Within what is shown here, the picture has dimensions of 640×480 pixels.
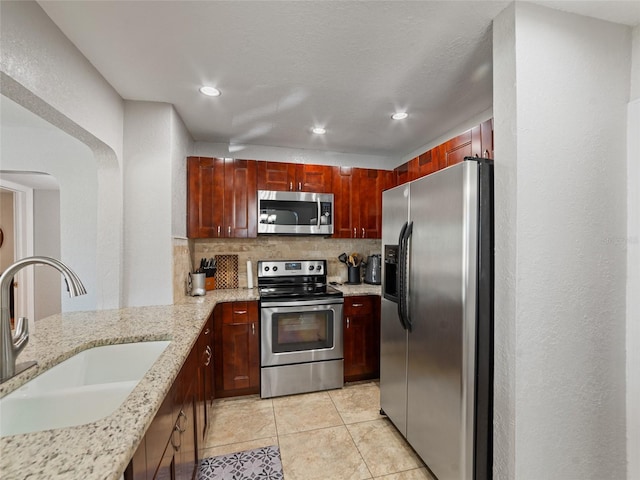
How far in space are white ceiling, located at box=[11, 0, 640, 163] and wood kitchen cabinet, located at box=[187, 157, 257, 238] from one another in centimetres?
42

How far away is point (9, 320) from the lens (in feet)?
3.41

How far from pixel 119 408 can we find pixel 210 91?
6.29ft

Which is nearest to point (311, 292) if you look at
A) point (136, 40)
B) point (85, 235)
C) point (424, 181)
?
point (424, 181)

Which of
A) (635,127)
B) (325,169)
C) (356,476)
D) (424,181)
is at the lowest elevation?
(356,476)

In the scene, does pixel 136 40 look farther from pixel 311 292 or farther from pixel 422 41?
pixel 311 292

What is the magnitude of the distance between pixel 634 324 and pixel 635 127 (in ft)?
2.93

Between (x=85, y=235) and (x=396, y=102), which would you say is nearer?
(x=396, y=102)

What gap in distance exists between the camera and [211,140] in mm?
3090

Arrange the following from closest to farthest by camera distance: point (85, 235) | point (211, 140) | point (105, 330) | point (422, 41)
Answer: point (422, 41) < point (105, 330) < point (85, 235) < point (211, 140)

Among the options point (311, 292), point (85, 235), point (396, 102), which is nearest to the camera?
point (396, 102)

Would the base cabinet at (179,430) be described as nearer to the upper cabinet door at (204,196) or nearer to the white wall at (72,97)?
the white wall at (72,97)

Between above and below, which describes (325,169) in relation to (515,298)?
above

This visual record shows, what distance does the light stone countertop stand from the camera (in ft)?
2.19

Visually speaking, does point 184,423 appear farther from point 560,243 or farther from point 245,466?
point 560,243
